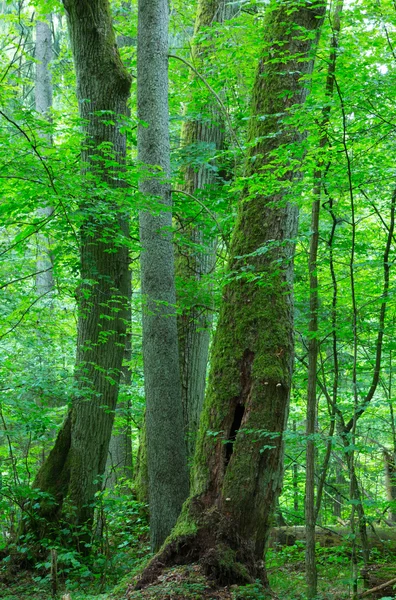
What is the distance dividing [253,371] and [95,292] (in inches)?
105

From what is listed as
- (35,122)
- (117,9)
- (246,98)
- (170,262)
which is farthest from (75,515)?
(117,9)

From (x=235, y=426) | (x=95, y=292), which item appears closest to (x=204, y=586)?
(x=235, y=426)

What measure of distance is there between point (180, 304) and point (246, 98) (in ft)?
10.4

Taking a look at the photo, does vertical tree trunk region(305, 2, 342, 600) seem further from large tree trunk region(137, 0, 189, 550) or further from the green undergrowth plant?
the green undergrowth plant

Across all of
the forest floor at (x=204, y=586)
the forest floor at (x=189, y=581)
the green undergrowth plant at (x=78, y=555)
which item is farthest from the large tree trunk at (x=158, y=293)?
the forest floor at (x=204, y=586)

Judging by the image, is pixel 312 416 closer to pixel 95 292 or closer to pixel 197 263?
pixel 95 292

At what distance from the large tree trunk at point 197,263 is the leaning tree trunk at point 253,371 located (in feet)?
5.77

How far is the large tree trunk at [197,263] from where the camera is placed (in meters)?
7.14

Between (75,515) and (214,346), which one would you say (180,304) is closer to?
(214,346)

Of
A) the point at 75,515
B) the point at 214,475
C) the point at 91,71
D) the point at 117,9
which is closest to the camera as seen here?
the point at 214,475

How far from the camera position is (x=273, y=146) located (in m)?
5.33

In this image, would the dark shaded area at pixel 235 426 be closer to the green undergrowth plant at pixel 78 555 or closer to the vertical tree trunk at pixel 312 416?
the vertical tree trunk at pixel 312 416

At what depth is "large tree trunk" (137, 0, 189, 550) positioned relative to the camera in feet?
19.0

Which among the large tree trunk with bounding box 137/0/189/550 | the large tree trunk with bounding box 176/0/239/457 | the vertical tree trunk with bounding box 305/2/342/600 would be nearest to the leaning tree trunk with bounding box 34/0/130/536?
the large tree trunk with bounding box 137/0/189/550
